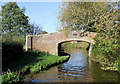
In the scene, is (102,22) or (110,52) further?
(110,52)

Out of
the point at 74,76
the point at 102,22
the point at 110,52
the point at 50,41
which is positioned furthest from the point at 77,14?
the point at 50,41

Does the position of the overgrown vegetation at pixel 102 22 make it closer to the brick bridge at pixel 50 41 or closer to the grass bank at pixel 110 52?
the grass bank at pixel 110 52

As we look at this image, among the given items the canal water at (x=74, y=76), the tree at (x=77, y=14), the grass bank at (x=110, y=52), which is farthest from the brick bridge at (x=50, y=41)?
the grass bank at (x=110, y=52)

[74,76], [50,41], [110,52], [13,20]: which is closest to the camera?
[110,52]

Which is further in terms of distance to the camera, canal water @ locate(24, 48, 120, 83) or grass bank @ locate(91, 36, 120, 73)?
canal water @ locate(24, 48, 120, 83)

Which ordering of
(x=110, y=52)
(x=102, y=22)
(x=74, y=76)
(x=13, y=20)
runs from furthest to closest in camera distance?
(x=13, y=20)
(x=74, y=76)
(x=110, y=52)
(x=102, y=22)

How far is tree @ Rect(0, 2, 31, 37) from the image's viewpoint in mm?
28281

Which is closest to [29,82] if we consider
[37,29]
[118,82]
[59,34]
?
[118,82]

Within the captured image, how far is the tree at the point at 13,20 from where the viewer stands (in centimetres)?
2828

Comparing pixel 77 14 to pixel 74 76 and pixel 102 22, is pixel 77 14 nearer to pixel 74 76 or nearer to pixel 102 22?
pixel 102 22

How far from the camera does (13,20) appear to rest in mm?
28359

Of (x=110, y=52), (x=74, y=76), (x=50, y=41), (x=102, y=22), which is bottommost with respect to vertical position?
(x=74, y=76)

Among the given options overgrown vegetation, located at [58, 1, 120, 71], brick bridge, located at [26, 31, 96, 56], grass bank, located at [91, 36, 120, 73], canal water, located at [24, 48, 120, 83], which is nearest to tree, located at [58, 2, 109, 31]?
overgrown vegetation, located at [58, 1, 120, 71]

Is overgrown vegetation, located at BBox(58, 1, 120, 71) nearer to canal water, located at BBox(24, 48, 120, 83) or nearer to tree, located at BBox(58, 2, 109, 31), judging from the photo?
tree, located at BBox(58, 2, 109, 31)
